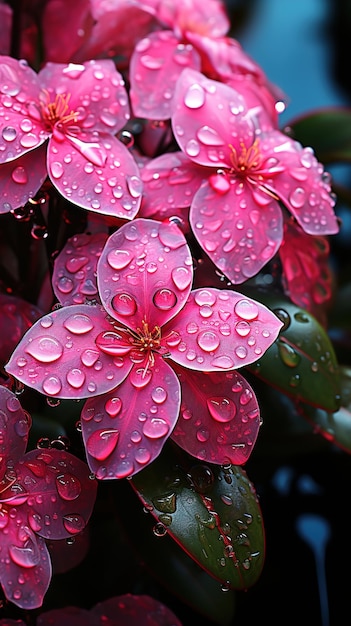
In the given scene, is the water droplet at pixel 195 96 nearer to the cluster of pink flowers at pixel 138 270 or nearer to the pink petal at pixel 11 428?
the cluster of pink flowers at pixel 138 270

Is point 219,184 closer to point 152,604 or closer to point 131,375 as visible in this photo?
point 131,375

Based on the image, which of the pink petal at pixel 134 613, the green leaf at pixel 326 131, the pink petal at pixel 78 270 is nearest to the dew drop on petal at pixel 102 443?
the pink petal at pixel 78 270

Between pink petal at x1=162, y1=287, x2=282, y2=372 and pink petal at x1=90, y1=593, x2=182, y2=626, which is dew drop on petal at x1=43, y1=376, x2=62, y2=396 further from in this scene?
pink petal at x1=90, y1=593, x2=182, y2=626

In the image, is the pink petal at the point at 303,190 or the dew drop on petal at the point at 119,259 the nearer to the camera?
the dew drop on petal at the point at 119,259

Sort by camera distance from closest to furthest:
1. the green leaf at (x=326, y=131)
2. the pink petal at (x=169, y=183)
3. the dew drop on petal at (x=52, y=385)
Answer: the dew drop on petal at (x=52, y=385), the pink petal at (x=169, y=183), the green leaf at (x=326, y=131)

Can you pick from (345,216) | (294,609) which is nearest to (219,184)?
(294,609)

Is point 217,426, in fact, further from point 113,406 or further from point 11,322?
point 11,322

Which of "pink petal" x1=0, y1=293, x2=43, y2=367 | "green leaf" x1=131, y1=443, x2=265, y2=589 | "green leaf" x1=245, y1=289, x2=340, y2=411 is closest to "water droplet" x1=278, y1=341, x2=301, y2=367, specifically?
"green leaf" x1=245, y1=289, x2=340, y2=411
